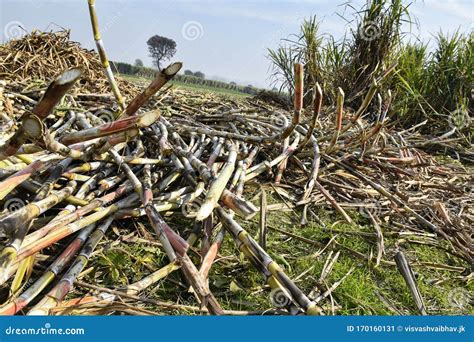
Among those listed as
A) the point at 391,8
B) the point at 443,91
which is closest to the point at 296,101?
the point at 391,8

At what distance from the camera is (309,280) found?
1.85m

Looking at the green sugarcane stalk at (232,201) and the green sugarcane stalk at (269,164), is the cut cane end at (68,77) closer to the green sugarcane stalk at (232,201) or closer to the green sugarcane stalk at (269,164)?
the green sugarcane stalk at (232,201)

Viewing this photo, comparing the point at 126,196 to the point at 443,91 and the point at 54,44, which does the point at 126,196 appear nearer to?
the point at 54,44

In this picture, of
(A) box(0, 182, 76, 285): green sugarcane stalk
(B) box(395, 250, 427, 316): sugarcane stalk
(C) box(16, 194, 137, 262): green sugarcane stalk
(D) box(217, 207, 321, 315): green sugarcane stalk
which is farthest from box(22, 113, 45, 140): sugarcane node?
(B) box(395, 250, 427, 316): sugarcane stalk

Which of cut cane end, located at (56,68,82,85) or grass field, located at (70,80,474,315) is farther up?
cut cane end, located at (56,68,82,85)

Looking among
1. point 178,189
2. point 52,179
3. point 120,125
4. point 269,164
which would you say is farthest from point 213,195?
point 269,164

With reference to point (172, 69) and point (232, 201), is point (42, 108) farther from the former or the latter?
point (232, 201)

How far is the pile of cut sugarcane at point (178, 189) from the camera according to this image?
1462 millimetres

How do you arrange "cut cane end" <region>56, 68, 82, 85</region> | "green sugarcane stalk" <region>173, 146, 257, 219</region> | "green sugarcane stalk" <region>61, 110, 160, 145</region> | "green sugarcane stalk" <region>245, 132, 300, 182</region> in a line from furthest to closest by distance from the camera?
"green sugarcane stalk" <region>245, 132, 300, 182</region>
"green sugarcane stalk" <region>173, 146, 257, 219</region>
"green sugarcane stalk" <region>61, 110, 160, 145</region>
"cut cane end" <region>56, 68, 82, 85</region>

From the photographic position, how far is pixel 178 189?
2.16 meters

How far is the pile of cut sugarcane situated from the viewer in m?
1.46

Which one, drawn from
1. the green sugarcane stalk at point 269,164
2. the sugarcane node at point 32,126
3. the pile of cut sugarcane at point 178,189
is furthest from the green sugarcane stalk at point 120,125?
the green sugarcane stalk at point 269,164

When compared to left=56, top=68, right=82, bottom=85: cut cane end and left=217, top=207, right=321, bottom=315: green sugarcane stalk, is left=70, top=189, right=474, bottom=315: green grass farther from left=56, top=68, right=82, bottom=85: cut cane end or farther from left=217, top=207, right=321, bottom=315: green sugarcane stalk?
left=56, top=68, right=82, bottom=85: cut cane end

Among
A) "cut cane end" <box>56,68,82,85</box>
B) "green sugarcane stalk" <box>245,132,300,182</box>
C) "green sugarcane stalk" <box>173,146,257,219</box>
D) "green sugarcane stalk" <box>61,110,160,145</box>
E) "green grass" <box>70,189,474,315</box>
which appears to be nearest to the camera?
"cut cane end" <box>56,68,82,85</box>
